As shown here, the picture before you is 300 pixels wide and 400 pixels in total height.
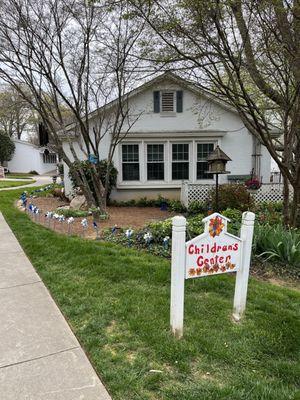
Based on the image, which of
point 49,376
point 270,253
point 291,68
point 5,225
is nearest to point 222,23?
point 291,68

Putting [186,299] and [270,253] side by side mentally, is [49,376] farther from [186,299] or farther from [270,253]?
[270,253]

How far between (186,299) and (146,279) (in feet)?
2.50

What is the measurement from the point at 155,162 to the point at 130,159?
Answer: 0.93 m

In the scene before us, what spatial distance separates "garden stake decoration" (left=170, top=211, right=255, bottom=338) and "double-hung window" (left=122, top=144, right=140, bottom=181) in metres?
8.91

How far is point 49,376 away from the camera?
238 cm

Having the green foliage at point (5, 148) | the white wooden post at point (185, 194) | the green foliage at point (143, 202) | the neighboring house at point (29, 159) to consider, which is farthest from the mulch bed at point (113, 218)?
the green foliage at point (5, 148)

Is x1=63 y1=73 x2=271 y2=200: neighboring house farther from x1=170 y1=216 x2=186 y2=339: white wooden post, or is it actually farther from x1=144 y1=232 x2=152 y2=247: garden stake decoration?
x1=170 y1=216 x2=186 y2=339: white wooden post

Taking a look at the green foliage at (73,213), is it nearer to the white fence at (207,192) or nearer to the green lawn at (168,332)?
the white fence at (207,192)

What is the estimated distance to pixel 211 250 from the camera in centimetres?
293

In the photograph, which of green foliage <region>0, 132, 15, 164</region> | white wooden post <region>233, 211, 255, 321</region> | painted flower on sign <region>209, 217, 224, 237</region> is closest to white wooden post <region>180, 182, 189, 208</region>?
white wooden post <region>233, 211, 255, 321</region>

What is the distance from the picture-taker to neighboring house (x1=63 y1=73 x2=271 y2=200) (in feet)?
37.9

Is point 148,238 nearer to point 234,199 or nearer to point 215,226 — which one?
point 215,226

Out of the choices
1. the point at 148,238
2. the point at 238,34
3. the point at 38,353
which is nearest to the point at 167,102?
the point at 238,34

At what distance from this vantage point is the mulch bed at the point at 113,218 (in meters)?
7.52
